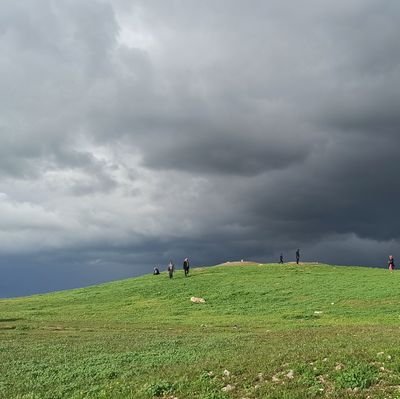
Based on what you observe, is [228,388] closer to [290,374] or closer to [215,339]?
[290,374]

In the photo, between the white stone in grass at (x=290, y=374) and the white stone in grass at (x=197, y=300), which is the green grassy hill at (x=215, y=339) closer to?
the white stone in grass at (x=290, y=374)

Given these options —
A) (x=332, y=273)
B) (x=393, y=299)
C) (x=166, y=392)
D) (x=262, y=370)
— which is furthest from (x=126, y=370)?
(x=332, y=273)

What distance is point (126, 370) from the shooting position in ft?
66.7

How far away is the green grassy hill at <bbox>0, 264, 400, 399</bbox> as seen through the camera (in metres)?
16.0

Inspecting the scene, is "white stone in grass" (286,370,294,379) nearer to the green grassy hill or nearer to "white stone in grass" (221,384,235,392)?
the green grassy hill

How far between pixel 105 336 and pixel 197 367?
56.4 feet

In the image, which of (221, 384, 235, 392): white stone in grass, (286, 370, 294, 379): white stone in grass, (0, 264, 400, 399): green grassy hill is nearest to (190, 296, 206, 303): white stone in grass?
(0, 264, 400, 399): green grassy hill

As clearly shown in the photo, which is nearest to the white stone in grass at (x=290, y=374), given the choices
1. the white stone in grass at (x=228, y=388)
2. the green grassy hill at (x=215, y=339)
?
the green grassy hill at (x=215, y=339)

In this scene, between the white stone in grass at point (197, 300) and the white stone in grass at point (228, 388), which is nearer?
the white stone in grass at point (228, 388)

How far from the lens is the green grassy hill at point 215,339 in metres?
16.0

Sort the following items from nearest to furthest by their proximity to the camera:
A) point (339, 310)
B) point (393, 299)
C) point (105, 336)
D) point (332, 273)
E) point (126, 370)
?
1. point (126, 370)
2. point (105, 336)
3. point (339, 310)
4. point (393, 299)
5. point (332, 273)

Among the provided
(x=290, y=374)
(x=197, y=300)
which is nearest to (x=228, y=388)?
(x=290, y=374)

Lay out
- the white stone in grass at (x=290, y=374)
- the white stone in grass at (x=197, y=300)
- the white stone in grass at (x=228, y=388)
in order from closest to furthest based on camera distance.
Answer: the white stone in grass at (x=228, y=388) < the white stone in grass at (x=290, y=374) < the white stone in grass at (x=197, y=300)

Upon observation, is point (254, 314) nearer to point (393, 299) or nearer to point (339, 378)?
point (393, 299)
